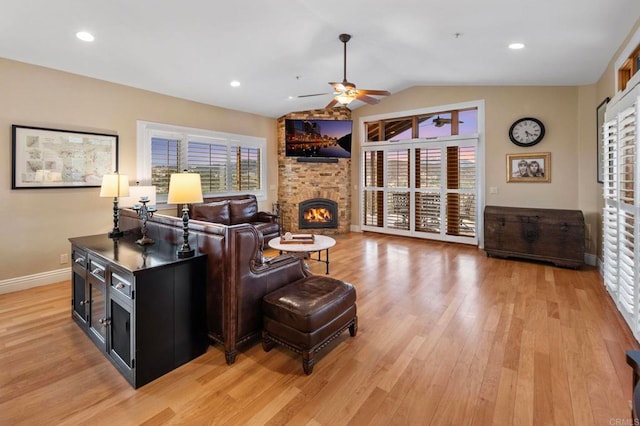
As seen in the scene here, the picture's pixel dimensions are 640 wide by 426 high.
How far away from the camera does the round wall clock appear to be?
512 cm

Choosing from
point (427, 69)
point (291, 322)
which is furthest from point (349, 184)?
point (291, 322)

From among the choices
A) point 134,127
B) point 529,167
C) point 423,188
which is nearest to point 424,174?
point 423,188

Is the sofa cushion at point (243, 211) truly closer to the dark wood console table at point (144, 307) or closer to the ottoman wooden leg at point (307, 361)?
the dark wood console table at point (144, 307)

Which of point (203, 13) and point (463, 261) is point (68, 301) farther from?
point (463, 261)

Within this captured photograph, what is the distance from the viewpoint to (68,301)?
11.1 ft

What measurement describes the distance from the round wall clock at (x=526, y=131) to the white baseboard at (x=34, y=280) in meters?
7.08

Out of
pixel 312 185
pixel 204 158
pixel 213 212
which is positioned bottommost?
pixel 213 212

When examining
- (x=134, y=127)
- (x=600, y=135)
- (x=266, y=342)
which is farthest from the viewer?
(x=134, y=127)

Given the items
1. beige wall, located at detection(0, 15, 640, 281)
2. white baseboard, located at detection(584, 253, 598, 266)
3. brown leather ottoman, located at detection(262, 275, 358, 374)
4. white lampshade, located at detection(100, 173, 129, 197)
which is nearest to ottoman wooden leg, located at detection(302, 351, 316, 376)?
brown leather ottoman, located at detection(262, 275, 358, 374)

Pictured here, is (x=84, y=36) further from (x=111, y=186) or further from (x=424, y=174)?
(x=424, y=174)

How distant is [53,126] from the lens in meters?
3.86

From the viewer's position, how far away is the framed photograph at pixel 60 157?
3648 millimetres

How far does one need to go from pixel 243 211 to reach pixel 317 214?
1979 millimetres

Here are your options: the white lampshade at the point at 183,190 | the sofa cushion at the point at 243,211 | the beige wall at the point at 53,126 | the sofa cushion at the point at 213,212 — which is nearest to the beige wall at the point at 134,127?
the beige wall at the point at 53,126
